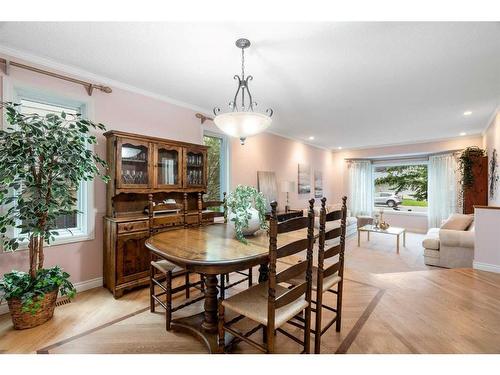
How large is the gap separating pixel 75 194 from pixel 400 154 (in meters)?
7.43

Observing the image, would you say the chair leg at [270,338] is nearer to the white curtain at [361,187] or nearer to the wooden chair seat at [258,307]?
the wooden chair seat at [258,307]

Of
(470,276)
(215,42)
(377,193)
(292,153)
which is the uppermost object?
(215,42)

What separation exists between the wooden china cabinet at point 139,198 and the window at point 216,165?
73 centimetres

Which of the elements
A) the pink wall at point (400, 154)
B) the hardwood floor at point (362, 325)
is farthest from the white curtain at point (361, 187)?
the hardwood floor at point (362, 325)

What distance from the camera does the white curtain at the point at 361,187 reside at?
24.4 feet

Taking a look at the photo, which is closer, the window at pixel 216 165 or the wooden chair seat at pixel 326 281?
the wooden chair seat at pixel 326 281

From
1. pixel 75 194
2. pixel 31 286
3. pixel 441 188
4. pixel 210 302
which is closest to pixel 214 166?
pixel 75 194

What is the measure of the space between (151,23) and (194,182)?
78.8 inches

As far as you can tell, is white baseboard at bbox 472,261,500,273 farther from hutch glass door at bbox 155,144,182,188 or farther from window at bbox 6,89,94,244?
window at bbox 6,89,94,244

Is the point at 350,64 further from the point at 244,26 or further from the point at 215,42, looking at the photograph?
the point at 215,42

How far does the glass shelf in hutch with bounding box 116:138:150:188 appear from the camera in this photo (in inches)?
106

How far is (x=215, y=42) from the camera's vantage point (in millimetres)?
2068

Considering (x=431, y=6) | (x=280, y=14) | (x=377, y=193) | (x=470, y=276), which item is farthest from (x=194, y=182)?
(x=377, y=193)
